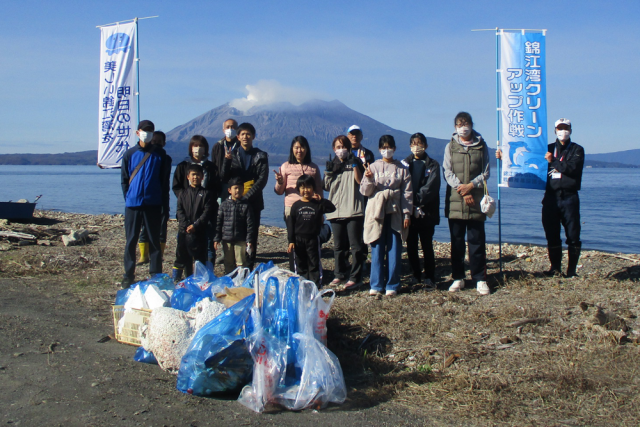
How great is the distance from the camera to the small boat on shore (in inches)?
473

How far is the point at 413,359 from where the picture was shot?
13.4ft

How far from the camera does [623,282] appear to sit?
18.8 feet

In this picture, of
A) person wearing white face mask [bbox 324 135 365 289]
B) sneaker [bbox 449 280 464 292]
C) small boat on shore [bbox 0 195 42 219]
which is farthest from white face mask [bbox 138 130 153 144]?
small boat on shore [bbox 0 195 42 219]

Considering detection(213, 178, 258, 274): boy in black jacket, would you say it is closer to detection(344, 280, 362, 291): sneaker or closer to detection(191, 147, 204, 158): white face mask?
detection(191, 147, 204, 158): white face mask

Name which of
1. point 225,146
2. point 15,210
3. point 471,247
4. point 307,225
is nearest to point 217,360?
point 307,225

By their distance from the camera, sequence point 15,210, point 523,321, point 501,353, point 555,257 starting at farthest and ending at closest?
1. point 15,210
2. point 555,257
3. point 523,321
4. point 501,353

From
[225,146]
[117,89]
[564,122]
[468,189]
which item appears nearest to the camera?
[468,189]

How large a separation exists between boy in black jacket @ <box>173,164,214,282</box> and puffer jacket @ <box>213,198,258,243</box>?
0.16 metres

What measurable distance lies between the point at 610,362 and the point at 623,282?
2418 millimetres

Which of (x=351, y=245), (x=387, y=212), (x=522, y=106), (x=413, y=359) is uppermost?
(x=522, y=106)

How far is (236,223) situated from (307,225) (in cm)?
84

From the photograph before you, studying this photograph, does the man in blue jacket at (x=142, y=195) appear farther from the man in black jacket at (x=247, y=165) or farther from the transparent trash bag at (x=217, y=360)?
the transparent trash bag at (x=217, y=360)

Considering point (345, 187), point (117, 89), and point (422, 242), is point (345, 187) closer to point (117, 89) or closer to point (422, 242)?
point (422, 242)

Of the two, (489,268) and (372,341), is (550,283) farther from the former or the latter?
(372,341)
